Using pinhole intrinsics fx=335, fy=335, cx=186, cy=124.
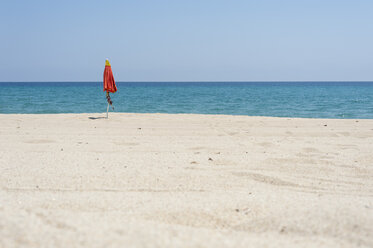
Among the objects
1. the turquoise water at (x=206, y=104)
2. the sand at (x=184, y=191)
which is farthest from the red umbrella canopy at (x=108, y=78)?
the turquoise water at (x=206, y=104)

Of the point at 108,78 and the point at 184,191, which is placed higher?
the point at 108,78

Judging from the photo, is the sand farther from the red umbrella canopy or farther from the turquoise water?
the turquoise water

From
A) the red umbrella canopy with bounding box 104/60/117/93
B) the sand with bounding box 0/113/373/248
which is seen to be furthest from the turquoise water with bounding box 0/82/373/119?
the sand with bounding box 0/113/373/248

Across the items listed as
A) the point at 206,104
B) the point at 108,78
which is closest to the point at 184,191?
the point at 108,78

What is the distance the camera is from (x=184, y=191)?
3.87 meters

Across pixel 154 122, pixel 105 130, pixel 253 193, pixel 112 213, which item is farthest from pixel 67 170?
pixel 154 122

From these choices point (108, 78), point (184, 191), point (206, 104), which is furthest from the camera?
point (206, 104)

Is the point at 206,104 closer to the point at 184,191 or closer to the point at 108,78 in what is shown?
the point at 108,78

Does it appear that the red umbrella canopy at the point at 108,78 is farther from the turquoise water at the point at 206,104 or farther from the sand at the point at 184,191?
the turquoise water at the point at 206,104

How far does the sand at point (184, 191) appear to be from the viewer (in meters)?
2.49

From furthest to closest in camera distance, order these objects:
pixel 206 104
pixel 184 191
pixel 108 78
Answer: pixel 206 104 < pixel 108 78 < pixel 184 191

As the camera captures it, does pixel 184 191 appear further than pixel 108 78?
No

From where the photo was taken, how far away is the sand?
8.17ft

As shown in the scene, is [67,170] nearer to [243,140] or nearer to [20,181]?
[20,181]
